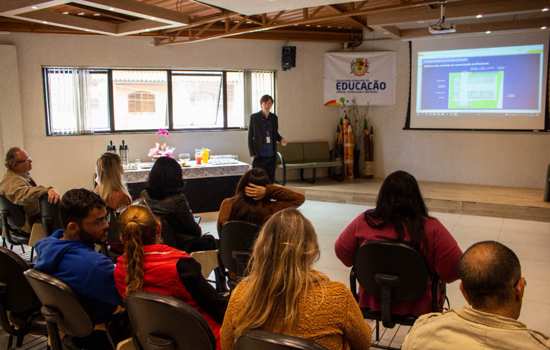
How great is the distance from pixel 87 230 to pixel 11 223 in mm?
2400

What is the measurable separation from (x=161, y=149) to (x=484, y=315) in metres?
6.51

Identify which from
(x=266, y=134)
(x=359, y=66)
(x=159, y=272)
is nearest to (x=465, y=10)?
(x=359, y=66)

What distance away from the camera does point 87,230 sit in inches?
92.8

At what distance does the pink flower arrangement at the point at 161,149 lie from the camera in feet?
24.2

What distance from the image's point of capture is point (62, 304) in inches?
83.4

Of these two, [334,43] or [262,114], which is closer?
[262,114]

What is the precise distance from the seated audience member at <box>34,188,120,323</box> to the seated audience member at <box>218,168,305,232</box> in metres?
1.10

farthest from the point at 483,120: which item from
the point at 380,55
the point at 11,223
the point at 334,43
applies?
the point at 11,223

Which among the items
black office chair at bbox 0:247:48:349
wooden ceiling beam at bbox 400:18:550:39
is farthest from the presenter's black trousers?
black office chair at bbox 0:247:48:349

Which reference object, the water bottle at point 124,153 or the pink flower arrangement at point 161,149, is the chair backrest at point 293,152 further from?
the water bottle at point 124,153

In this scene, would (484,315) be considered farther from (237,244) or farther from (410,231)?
(237,244)

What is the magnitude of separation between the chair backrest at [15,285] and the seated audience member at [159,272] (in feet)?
2.13

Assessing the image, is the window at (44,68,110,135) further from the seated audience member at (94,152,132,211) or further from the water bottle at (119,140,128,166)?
the seated audience member at (94,152,132,211)

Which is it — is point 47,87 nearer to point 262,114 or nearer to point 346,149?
point 262,114
